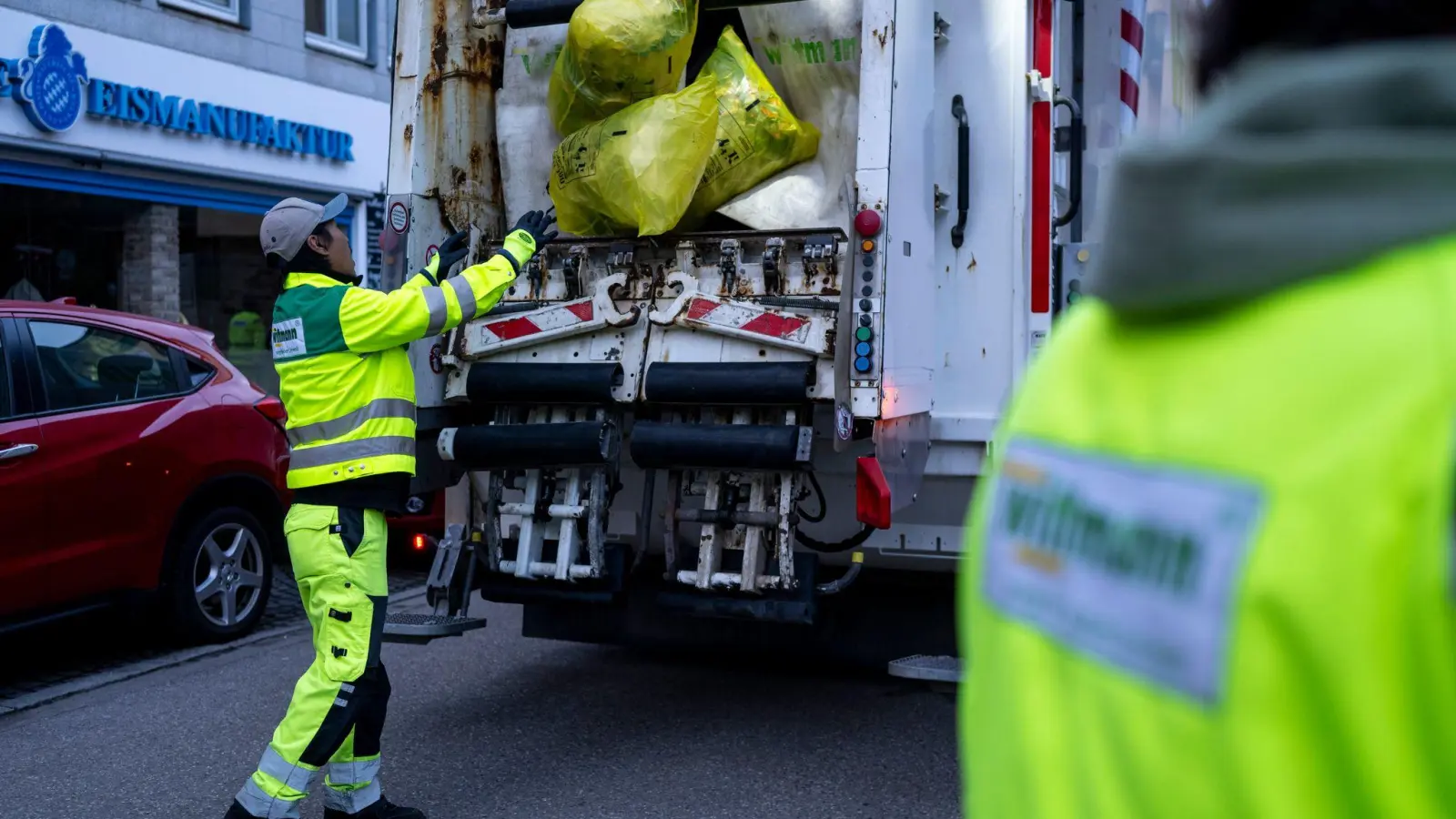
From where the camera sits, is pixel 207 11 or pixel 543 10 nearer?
pixel 543 10

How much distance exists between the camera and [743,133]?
4.50 m

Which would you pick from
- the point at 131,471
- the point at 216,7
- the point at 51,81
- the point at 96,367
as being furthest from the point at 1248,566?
the point at 216,7

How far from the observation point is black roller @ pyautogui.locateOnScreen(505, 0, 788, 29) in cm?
461

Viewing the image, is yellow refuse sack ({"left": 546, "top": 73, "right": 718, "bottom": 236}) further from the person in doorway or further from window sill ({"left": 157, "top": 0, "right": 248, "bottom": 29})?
the person in doorway

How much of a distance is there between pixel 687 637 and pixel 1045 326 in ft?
5.67

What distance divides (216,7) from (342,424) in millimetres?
9894

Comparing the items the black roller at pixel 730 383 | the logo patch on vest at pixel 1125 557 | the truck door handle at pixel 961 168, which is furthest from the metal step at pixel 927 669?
the logo patch on vest at pixel 1125 557

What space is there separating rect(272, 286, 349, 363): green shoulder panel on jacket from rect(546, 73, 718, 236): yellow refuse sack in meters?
0.93

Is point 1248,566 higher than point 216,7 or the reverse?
the reverse

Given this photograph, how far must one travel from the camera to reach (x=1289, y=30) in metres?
0.91

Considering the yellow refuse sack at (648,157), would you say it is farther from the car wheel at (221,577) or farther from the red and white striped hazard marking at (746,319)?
the car wheel at (221,577)

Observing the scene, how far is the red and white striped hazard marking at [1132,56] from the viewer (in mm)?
5328

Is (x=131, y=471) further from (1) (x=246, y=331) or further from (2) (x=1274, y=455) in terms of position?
(1) (x=246, y=331)

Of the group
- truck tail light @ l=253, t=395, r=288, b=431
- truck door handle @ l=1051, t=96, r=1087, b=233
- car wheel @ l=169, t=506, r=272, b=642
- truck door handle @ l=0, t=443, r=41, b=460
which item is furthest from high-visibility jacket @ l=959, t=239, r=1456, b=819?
truck tail light @ l=253, t=395, r=288, b=431
